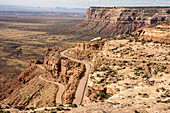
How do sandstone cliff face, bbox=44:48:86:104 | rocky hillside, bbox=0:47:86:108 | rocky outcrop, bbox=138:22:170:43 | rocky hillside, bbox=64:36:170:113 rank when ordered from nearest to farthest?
rocky hillside, bbox=64:36:170:113 → sandstone cliff face, bbox=44:48:86:104 → rocky hillside, bbox=0:47:86:108 → rocky outcrop, bbox=138:22:170:43

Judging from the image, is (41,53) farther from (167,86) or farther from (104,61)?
(167,86)

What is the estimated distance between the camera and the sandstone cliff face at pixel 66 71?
149 feet

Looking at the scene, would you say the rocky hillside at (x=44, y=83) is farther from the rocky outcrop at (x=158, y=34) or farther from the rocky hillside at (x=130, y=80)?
the rocky outcrop at (x=158, y=34)

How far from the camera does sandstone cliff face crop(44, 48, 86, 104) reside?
45.5 metres

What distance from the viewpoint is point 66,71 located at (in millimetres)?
54969

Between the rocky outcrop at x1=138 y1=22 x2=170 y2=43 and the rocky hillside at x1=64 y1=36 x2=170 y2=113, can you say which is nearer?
the rocky hillside at x1=64 y1=36 x2=170 y2=113

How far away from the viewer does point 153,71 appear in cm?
→ 3891

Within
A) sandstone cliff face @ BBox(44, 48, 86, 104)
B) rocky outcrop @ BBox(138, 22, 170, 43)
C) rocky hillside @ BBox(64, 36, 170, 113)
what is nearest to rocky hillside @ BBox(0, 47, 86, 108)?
sandstone cliff face @ BBox(44, 48, 86, 104)

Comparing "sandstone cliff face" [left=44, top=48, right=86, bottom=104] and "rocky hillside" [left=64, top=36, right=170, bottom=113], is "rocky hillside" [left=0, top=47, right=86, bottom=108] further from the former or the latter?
"rocky hillside" [left=64, top=36, right=170, bottom=113]

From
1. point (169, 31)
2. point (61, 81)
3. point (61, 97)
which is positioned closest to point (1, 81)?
point (61, 81)

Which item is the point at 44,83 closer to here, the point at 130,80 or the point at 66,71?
the point at 66,71

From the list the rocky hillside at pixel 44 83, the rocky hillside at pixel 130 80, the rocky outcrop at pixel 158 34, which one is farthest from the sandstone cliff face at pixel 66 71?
the rocky outcrop at pixel 158 34

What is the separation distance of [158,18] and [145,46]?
478 ft

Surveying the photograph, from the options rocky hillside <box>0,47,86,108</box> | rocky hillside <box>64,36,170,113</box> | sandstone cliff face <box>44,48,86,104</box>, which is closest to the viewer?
rocky hillside <box>64,36,170,113</box>
